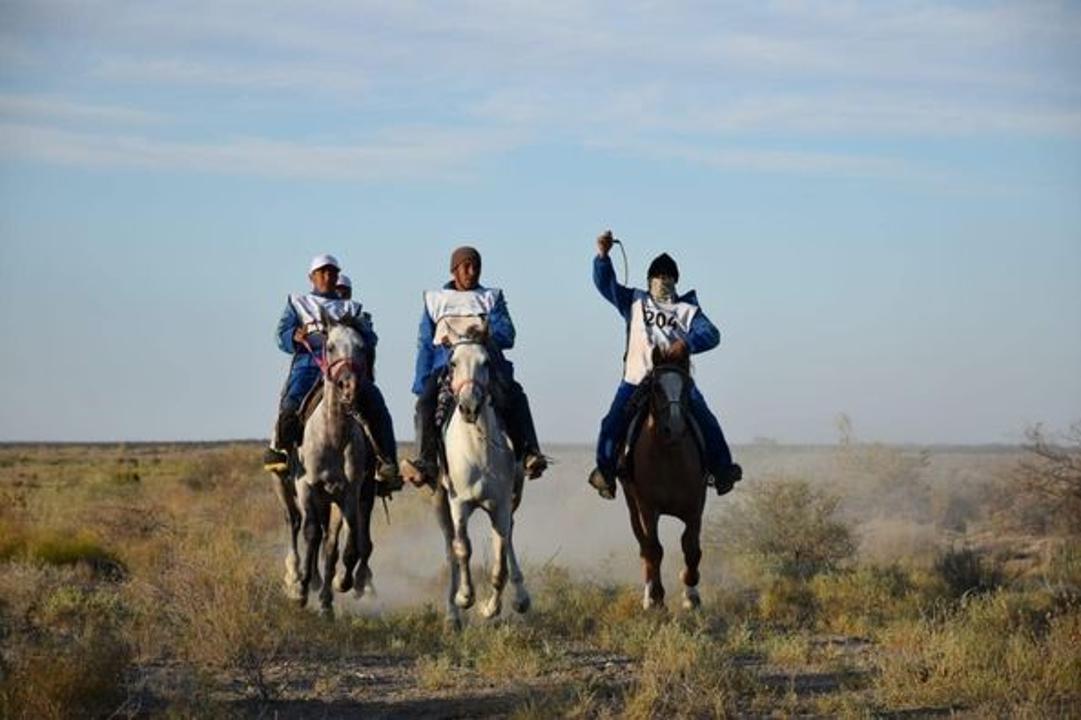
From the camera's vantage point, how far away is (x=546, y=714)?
11.1 m

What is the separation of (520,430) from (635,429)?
1.21m

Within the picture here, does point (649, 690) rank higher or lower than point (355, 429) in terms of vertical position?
lower

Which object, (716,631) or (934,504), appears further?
(934,504)

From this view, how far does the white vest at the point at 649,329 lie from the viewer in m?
16.6

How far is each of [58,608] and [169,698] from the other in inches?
210

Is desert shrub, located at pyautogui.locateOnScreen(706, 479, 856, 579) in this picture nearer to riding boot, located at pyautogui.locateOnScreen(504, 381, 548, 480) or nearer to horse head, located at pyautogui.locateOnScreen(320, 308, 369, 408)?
riding boot, located at pyautogui.locateOnScreen(504, 381, 548, 480)

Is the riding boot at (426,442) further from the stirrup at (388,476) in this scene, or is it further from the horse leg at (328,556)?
the horse leg at (328,556)

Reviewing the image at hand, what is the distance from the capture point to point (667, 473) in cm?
1625

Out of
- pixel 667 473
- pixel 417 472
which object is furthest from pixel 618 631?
pixel 417 472

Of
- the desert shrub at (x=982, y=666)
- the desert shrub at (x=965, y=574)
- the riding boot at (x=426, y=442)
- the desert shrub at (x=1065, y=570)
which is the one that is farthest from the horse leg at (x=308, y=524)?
the desert shrub at (x=1065, y=570)

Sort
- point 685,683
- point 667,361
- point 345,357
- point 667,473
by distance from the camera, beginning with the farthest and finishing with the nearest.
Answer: point 667,473
point 667,361
point 345,357
point 685,683

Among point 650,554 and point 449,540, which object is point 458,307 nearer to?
point 449,540

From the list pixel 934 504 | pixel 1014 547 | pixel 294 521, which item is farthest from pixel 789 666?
pixel 934 504

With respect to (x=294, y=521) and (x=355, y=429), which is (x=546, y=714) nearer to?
(x=355, y=429)
